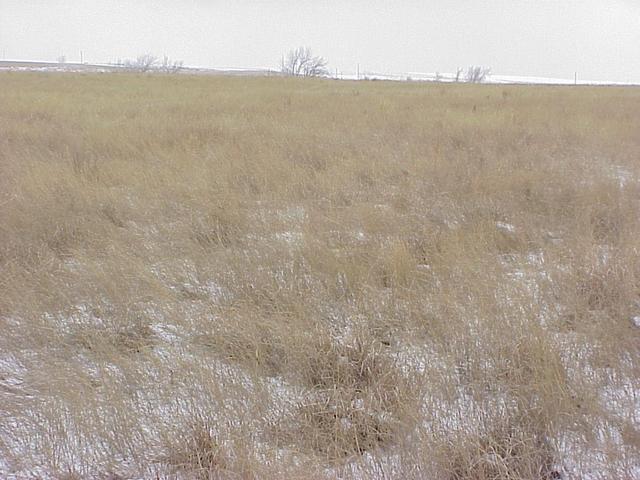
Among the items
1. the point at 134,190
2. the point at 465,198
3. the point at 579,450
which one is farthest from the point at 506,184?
the point at 134,190

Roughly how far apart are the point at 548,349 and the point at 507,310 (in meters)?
0.37

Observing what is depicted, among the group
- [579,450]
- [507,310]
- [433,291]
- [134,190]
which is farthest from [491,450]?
[134,190]

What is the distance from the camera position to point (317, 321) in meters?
2.32

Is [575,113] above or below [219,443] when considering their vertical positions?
above

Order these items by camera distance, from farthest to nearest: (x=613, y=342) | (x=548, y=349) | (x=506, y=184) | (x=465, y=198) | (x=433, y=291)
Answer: (x=506, y=184), (x=465, y=198), (x=433, y=291), (x=613, y=342), (x=548, y=349)

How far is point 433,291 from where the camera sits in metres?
2.59

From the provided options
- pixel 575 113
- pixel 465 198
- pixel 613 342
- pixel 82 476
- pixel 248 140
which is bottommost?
pixel 82 476

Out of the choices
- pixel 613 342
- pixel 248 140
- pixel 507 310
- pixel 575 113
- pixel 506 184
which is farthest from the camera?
pixel 575 113

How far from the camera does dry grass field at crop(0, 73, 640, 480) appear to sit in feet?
5.17

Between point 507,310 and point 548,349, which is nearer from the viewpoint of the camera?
point 548,349

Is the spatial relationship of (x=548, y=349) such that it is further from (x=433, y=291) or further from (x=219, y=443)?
(x=219, y=443)

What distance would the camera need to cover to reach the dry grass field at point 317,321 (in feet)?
5.17

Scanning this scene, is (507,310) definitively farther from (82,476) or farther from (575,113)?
(575,113)

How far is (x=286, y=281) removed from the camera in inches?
108
